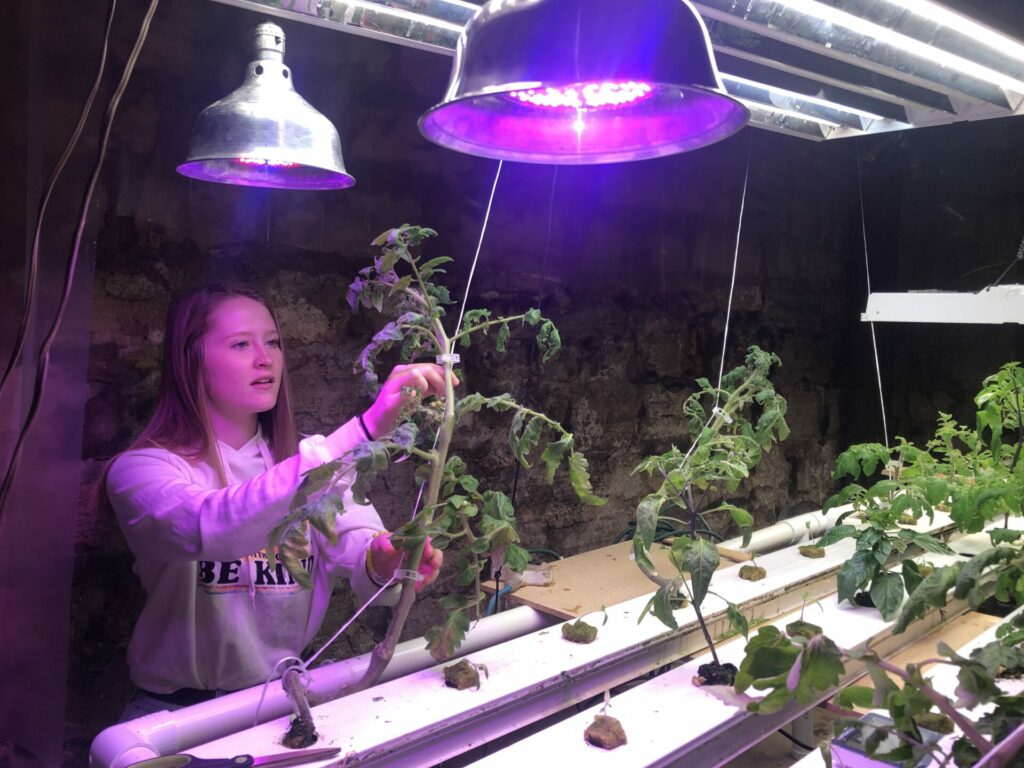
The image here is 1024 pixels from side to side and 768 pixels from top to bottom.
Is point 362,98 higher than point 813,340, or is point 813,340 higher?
point 362,98

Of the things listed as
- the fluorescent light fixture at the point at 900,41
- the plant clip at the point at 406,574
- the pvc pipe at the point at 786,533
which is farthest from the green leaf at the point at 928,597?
the pvc pipe at the point at 786,533

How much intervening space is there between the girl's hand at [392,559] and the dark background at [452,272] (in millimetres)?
803

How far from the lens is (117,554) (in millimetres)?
1945

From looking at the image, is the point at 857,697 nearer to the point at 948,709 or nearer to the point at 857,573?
the point at 948,709

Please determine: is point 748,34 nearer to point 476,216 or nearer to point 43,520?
point 476,216

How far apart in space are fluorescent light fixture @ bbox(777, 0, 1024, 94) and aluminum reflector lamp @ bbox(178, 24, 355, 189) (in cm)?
94

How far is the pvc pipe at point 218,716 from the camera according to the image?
3.67 feet

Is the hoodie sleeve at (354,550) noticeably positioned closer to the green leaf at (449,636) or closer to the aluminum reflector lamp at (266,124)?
the green leaf at (449,636)

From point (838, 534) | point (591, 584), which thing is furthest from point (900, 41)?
point (591, 584)

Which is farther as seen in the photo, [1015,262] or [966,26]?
[1015,262]

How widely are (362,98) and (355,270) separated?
512mm

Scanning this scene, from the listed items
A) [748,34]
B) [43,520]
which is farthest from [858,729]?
[43,520]

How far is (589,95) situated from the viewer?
1028mm

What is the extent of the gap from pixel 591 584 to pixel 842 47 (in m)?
1.37
